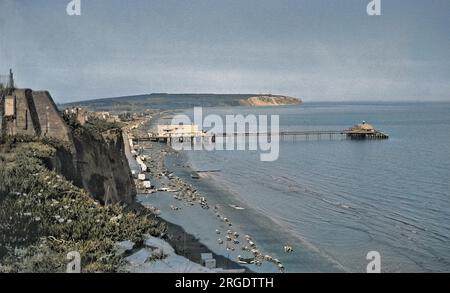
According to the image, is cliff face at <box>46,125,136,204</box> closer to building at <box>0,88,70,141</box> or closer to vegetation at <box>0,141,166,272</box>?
building at <box>0,88,70,141</box>

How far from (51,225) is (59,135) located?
4.59 meters

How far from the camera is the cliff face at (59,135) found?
8945 millimetres

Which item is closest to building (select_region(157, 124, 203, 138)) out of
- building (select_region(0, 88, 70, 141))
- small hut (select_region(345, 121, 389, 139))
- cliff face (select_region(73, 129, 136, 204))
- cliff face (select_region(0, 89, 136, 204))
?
small hut (select_region(345, 121, 389, 139))

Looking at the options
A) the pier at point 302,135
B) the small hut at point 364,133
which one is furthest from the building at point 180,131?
the small hut at point 364,133

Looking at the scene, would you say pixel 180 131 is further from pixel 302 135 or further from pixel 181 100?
pixel 181 100

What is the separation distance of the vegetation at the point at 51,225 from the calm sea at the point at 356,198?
4.26 meters

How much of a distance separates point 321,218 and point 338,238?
280 centimetres

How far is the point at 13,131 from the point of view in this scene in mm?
9055

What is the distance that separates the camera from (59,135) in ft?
31.8

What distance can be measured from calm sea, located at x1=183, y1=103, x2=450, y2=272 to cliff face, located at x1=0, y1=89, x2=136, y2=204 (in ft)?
14.7

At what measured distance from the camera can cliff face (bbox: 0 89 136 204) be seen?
8945mm

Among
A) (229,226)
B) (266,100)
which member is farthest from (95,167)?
(266,100)

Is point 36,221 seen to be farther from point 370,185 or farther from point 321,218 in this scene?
point 370,185

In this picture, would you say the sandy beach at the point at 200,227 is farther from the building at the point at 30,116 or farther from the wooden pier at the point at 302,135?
the wooden pier at the point at 302,135
